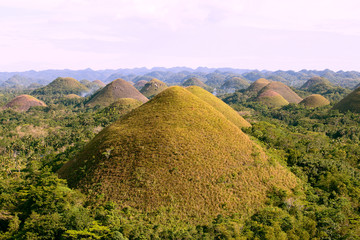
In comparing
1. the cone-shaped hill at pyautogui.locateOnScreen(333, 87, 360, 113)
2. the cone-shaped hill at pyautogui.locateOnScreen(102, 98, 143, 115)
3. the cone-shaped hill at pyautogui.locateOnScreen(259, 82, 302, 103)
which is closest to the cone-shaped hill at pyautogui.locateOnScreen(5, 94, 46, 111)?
the cone-shaped hill at pyautogui.locateOnScreen(102, 98, 143, 115)

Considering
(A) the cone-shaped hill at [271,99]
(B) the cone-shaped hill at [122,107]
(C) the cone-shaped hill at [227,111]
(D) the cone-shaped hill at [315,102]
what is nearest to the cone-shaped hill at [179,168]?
(C) the cone-shaped hill at [227,111]

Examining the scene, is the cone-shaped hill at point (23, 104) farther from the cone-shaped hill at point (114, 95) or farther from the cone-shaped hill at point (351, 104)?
the cone-shaped hill at point (351, 104)

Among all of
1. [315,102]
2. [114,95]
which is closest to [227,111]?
[315,102]

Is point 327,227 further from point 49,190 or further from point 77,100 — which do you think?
point 77,100

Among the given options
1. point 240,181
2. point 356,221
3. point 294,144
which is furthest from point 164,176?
point 294,144

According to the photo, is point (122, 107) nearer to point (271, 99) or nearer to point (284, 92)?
point (271, 99)

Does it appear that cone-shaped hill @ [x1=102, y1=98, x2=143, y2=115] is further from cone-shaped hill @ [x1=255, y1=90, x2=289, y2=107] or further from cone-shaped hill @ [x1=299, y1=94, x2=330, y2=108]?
cone-shaped hill @ [x1=299, y1=94, x2=330, y2=108]
